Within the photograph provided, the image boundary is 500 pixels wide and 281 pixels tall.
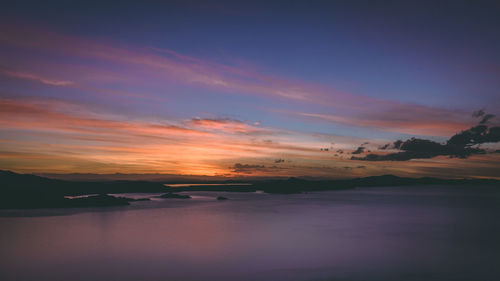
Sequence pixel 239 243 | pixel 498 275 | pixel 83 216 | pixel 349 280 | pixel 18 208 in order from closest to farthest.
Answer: pixel 349 280 < pixel 498 275 < pixel 239 243 < pixel 83 216 < pixel 18 208

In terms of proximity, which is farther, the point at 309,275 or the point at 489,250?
the point at 489,250

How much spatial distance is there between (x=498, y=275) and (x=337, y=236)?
16525 millimetres

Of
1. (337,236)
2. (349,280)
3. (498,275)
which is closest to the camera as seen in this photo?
(349,280)

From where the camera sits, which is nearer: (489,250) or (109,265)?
(109,265)

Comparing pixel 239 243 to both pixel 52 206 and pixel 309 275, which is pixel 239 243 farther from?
pixel 52 206

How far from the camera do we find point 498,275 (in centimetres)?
2109

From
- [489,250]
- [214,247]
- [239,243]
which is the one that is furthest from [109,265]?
[489,250]

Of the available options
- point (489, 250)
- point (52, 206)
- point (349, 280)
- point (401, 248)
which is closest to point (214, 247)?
point (349, 280)

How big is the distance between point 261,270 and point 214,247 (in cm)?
867

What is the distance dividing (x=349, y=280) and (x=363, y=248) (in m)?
11.2

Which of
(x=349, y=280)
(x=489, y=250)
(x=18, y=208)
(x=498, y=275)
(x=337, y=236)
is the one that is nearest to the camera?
(x=349, y=280)

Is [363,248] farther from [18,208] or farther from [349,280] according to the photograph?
[18,208]

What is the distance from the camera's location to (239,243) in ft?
104

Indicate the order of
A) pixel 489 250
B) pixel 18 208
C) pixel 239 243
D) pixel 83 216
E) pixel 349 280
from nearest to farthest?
pixel 349 280 → pixel 489 250 → pixel 239 243 → pixel 83 216 → pixel 18 208
